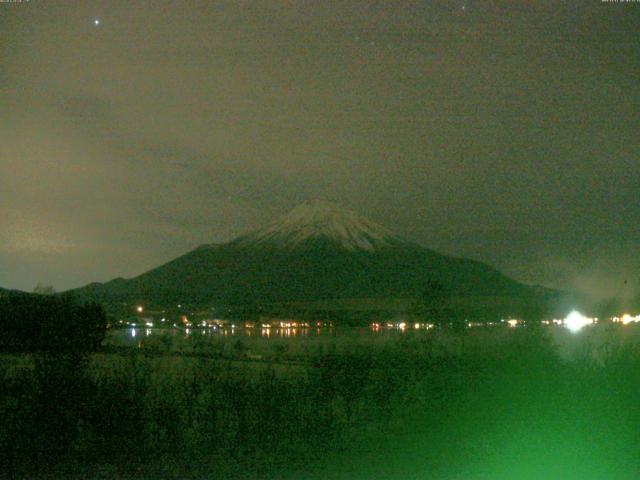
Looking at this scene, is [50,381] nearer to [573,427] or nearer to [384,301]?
[573,427]

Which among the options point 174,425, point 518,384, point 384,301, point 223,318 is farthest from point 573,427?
point 384,301

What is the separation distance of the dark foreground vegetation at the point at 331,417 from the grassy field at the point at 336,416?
0.07 ft

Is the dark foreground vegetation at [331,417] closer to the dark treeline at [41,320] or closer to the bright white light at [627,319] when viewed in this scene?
the bright white light at [627,319]

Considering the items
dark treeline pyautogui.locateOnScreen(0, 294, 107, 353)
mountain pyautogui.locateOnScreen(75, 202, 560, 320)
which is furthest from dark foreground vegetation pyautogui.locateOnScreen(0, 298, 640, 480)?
mountain pyautogui.locateOnScreen(75, 202, 560, 320)

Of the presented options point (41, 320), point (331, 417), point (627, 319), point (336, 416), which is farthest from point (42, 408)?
point (41, 320)

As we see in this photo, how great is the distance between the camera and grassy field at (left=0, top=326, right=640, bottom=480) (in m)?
10.9

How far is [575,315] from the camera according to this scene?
19797 mm

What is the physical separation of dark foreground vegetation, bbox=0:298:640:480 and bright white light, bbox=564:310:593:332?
2315mm

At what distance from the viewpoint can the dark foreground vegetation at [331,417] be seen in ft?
35.7

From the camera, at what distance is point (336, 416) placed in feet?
42.3

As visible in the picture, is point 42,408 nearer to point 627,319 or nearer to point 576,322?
point 576,322

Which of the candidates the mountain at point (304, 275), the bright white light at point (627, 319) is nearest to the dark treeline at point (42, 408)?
the bright white light at point (627, 319)

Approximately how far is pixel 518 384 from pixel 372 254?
89629 mm

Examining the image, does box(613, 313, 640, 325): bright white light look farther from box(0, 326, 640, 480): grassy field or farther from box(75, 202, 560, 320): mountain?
box(75, 202, 560, 320): mountain
